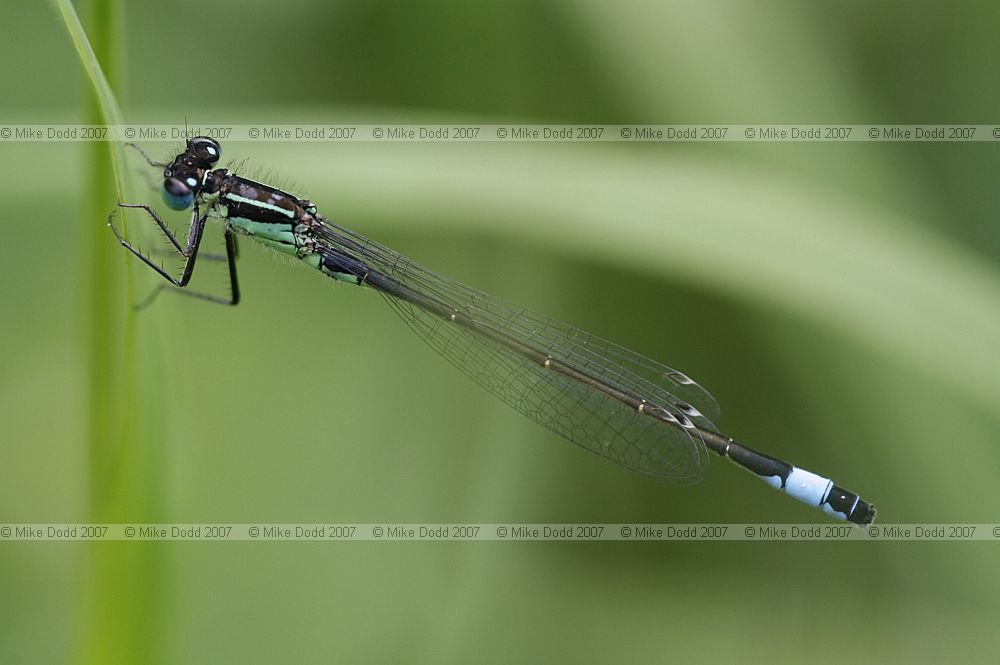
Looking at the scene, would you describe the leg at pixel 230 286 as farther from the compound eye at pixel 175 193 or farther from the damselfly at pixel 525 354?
the compound eye at pixel 175 193


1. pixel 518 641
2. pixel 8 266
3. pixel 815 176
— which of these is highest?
pixel 815 176

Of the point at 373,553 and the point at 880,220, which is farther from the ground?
the point at 880,220

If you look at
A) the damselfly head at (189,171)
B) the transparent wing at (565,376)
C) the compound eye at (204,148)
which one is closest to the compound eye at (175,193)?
the damselfly head at (189,171)

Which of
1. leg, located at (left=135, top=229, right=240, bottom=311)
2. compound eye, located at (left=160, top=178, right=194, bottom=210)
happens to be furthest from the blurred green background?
compound eye, located at (left=160, top=178, right=194, bottom=210)

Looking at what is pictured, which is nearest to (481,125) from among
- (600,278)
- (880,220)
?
(600,278)

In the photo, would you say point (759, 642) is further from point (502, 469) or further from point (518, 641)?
point (502, 469)

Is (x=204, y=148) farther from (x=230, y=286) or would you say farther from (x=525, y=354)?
(x=525, y=354)

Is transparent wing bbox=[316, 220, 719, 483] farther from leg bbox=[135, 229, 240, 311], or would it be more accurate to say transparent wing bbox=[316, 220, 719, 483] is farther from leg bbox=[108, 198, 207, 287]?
leg bbox=[108, 198, 207, 287]
